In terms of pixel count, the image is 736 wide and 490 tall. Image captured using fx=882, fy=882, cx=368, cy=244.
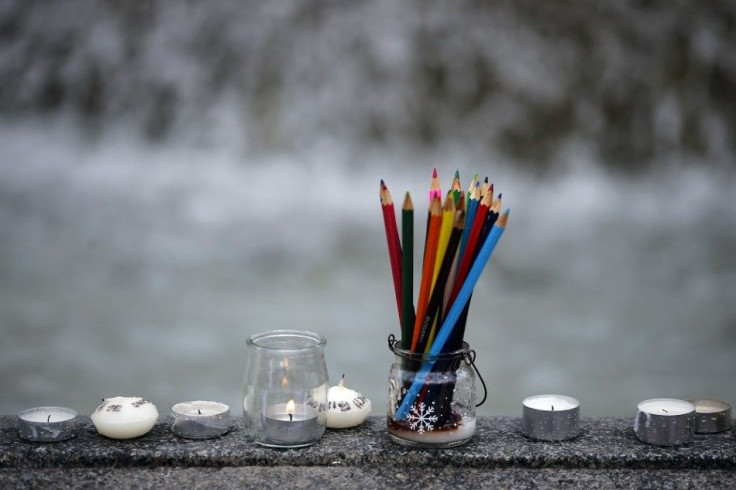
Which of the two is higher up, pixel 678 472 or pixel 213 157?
pixel 213 157

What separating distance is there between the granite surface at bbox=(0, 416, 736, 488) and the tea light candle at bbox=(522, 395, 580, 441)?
0.01 meters

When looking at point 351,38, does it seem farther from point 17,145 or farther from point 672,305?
point 672,305

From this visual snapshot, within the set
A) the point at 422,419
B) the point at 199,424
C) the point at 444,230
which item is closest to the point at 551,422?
the point at 422,419

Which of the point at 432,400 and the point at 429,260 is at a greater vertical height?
the point at 429,260

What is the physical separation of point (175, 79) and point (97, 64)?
239 millimetres

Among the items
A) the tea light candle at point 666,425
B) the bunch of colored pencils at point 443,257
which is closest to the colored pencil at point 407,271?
the bunch of colored pencils at point 443,257

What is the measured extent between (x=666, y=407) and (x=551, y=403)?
12cm

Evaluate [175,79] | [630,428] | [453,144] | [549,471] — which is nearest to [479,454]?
[549,471]

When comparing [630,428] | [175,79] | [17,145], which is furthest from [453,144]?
[630,428]

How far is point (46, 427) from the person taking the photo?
906 millimetres

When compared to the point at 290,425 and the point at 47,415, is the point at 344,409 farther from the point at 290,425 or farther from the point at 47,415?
the point at 47,415

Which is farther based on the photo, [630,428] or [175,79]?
[175,79]

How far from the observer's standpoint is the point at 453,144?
2723 millimetres

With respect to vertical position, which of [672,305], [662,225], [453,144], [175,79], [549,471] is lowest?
[549,471]
